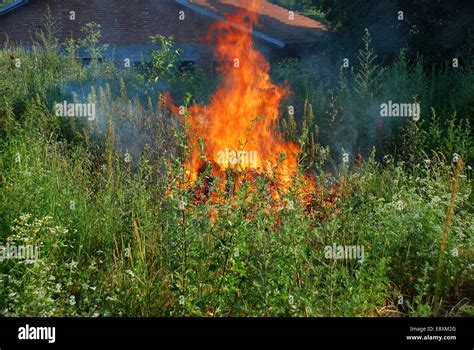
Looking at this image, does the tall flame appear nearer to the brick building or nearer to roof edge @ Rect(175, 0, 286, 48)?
roof edge @ Rect(175, 0, 286, 48)

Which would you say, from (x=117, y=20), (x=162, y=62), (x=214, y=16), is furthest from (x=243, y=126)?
(x=117, y=20)

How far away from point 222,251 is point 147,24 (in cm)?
1957

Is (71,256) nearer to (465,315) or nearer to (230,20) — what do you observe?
(465,315)

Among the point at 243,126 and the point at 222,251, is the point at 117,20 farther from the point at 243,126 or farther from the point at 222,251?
the point at 222,251

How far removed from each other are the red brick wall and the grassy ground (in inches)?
641

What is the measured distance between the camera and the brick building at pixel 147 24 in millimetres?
21812

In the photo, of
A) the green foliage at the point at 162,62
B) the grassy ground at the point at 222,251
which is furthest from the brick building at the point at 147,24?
the grassy ground at the point at 222,251

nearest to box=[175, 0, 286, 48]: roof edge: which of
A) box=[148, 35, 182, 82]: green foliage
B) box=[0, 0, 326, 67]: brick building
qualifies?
box=[0, 0, 326, 67]: brick building

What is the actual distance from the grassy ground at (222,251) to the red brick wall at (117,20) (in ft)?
53.5

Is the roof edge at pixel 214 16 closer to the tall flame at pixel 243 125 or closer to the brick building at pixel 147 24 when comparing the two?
the brick building at pixel 147 24

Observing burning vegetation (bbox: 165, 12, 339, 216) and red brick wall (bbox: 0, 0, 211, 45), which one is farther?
red brick wall (bbox: 0, 0, 211, 45)

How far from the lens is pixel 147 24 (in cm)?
2333

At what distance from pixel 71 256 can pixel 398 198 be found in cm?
327

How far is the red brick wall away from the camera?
22.7 m
